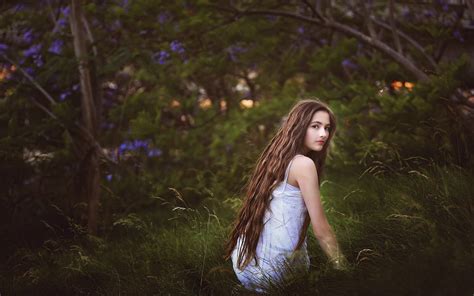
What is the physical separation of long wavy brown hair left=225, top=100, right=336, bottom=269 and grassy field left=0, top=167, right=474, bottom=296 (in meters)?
0.22

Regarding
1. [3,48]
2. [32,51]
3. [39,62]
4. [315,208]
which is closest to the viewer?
[315,208]

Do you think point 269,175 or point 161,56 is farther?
point 161,56

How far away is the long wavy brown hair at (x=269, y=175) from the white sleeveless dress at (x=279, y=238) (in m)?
0.03

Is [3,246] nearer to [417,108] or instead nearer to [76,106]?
[76,106]

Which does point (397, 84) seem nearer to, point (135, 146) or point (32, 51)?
point (135, 146)

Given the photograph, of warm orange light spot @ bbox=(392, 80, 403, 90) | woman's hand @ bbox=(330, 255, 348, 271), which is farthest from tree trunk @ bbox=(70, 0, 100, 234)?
warm orange light spot @ bbox=(392, 80, 403, 90)

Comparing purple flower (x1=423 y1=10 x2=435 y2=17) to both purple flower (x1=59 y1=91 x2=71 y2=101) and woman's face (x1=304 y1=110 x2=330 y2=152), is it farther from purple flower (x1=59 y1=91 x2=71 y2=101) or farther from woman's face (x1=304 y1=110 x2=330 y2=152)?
purple flower (x1=59 y1=91 x2=71 y2=101)

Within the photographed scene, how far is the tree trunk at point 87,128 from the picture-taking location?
16.8 feet

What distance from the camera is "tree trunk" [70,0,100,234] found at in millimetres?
5113

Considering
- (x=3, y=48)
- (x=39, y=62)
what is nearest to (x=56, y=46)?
(x=3, y=48)

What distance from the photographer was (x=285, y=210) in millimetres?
3148

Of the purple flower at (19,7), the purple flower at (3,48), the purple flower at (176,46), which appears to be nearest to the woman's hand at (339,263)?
the purple flower at (176,46)

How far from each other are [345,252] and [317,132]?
72 centimetres

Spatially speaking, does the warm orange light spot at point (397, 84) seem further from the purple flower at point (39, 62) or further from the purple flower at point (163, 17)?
the purple flower at point (39, 62)
